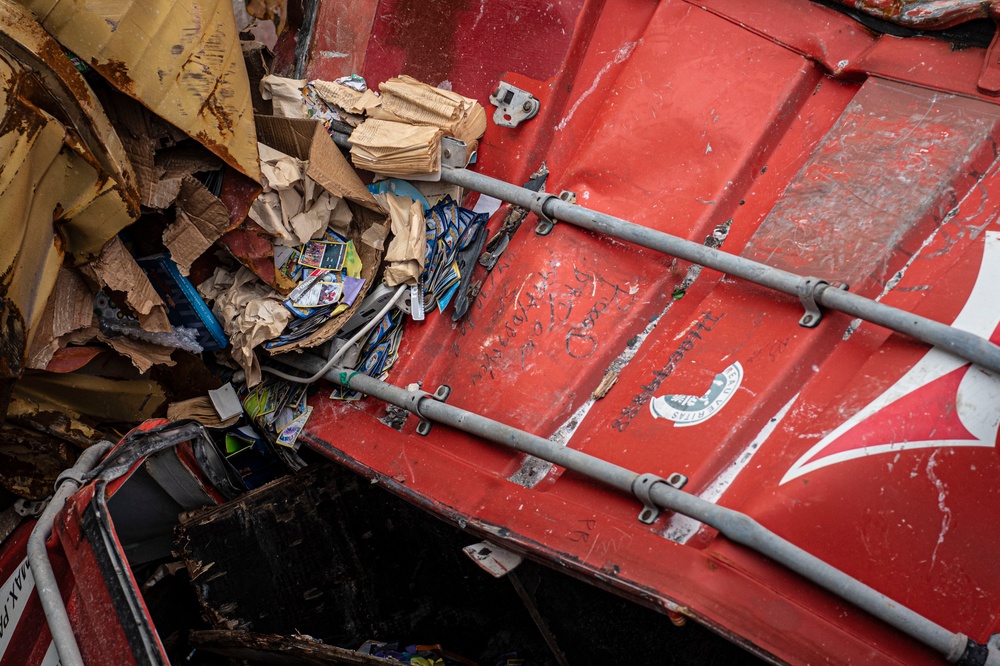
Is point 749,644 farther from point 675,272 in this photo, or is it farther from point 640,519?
point 675,272

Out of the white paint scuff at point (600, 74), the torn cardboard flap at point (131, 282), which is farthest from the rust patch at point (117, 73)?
the white paint scuff at point (600, 74)

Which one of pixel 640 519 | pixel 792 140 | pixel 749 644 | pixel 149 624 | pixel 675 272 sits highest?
pixel 792 140

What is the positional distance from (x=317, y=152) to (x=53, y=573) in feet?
4.48

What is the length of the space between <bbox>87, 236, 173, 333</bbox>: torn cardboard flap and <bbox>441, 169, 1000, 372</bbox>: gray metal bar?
3.03 ft

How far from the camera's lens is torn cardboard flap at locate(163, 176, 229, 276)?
2779 millimetres

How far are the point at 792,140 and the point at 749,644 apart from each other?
1390 millimetres

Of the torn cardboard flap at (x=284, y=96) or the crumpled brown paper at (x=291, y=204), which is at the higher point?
the torn cardboard flap at (x=284, y=96)

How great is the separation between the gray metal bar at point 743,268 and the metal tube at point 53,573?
136 centimetres

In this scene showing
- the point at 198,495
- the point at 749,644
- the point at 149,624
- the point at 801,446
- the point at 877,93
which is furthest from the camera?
the point at 198,495

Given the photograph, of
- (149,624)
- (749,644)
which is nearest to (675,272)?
(749,644)

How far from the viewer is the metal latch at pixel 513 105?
309 centimetres

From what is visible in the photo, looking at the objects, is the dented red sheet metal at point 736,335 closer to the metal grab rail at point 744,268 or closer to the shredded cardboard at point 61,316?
the metal grab rail at point 744,268

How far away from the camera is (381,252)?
2982 mm

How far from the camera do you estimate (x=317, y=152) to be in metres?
2.94
